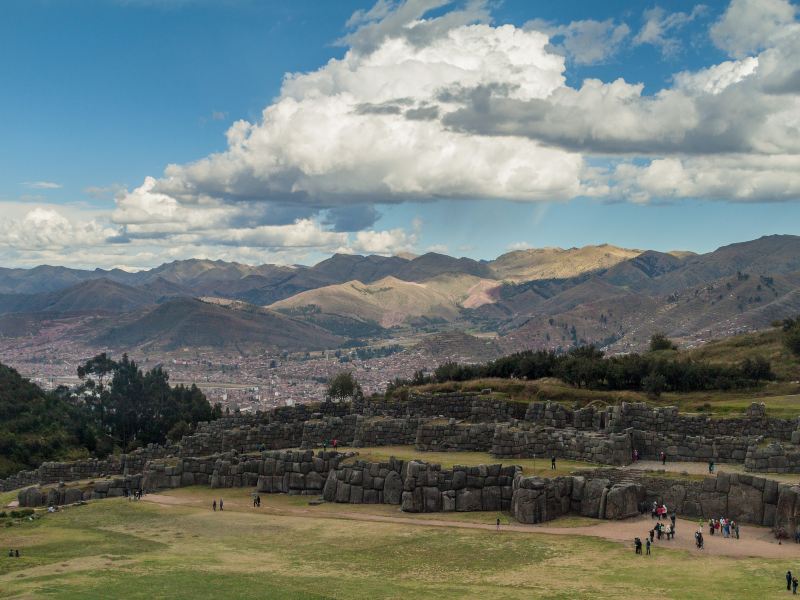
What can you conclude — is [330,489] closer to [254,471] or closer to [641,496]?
[254,471]

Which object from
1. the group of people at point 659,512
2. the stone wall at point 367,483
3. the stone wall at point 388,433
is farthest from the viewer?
the stone wall at point 388,433

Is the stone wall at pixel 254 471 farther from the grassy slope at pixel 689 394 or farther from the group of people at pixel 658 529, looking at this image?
the grassy slope at pixel 689 394

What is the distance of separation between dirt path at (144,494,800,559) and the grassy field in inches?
47.2

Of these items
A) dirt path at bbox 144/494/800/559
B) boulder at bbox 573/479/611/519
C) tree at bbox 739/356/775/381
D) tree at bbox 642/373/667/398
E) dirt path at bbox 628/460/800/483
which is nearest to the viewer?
dirt path at bbox 144/494/800/559

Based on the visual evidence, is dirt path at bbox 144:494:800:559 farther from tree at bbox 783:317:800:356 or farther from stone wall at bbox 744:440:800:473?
tree at bbox 783:317:800:356

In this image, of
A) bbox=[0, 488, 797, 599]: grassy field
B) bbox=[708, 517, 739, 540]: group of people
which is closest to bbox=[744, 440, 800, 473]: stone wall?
bbox=[708, 517, 739, 540]: group of people

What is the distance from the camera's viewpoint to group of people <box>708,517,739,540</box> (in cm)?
3859

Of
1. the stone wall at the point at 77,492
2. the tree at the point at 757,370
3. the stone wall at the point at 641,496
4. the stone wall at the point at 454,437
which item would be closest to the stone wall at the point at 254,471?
the stone wall at the point at 77,492

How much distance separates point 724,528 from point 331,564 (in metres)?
18.9

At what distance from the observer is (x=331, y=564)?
35844 mm

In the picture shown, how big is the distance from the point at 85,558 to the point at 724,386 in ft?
181

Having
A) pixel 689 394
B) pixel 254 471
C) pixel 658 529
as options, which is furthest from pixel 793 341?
pixel 254 471

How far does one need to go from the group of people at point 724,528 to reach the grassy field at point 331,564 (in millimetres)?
4316

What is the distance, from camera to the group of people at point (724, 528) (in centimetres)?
3859
